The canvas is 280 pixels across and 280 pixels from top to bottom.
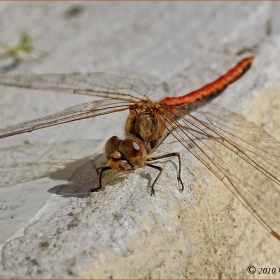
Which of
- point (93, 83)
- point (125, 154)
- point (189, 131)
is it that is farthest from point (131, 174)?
point (93, 83)

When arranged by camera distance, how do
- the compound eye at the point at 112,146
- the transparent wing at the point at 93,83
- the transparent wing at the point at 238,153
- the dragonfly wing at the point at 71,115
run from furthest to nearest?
the transparent wing at the point at 93,83
the dragonfly wing at the point at 71,115
the compound eye at the point at 112,146
the transparent wing at the point at 238,153

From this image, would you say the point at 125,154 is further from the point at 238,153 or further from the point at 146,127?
the point at 238,153

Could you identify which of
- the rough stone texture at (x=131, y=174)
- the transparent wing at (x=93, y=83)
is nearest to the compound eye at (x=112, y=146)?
the rough stone texture at (x=131, y=174)

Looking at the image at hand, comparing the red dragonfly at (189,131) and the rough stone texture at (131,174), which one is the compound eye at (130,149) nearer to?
the red dragonfly at (189,131)

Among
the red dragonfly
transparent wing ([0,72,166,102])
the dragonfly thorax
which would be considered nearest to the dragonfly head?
the red dragonfly

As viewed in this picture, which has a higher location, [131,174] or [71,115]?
[71,115]

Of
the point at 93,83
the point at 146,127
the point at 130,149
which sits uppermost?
the point at 93,83

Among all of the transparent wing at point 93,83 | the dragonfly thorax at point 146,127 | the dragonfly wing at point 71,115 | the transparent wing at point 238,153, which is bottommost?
the transparent wing at point 238,153
